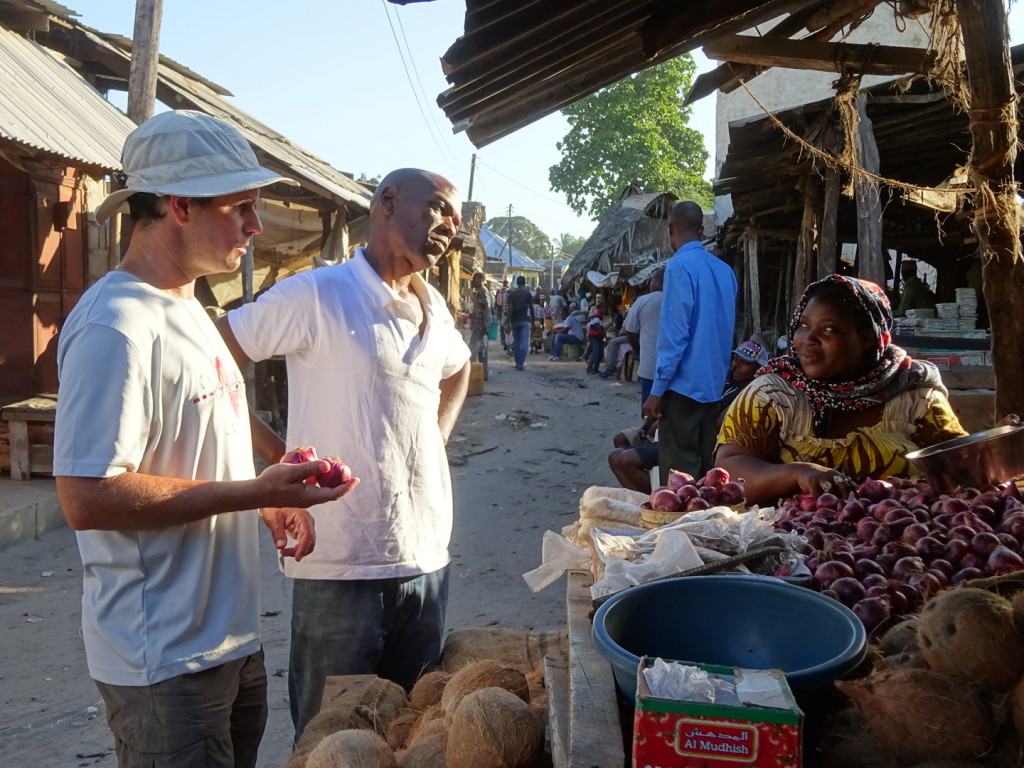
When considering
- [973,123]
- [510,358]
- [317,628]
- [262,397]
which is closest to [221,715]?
[317,628]

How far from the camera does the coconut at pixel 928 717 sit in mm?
1327

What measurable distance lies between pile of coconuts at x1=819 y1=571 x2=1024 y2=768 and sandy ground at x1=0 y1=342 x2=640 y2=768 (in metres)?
3.04

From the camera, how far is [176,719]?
6.37 feet

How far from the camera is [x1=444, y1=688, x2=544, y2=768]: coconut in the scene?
1.80 metres

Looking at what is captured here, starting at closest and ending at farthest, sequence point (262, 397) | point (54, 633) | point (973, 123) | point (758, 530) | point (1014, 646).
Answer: point (1014, 646), point (758, 530), point (973, 123), point (54, 633), point (262, 397)

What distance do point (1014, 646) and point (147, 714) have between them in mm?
1840

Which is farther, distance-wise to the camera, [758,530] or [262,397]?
[262,397]

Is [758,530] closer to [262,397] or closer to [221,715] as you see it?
[221,715]

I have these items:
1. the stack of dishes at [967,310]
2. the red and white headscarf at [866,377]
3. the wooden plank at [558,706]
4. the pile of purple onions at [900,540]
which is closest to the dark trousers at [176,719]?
the wooden plank at [558,706]

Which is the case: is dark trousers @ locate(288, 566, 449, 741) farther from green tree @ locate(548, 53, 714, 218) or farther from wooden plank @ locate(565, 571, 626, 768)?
green tree @ locate(548, 53, 714, 218)

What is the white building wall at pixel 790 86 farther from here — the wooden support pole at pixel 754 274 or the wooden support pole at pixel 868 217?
the wooden support pole at pixel 868 217

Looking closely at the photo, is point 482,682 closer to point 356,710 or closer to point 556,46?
point 356,710

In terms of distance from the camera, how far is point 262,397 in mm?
10945

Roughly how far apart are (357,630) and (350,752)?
788 millimetres
